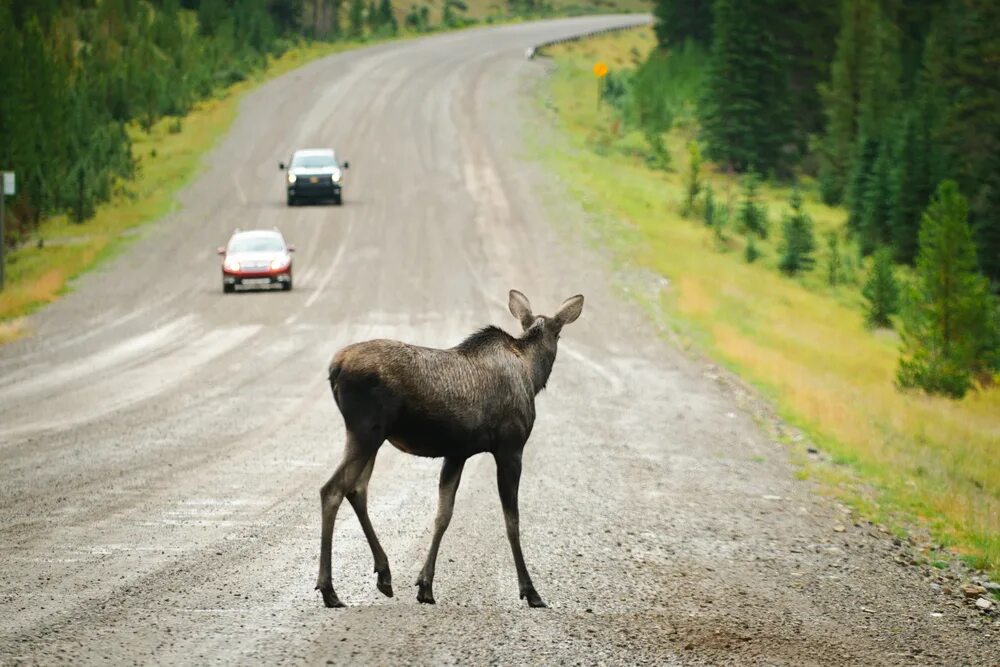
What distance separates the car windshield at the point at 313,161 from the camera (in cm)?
4766

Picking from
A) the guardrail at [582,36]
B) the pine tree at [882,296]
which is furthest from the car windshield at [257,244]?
the guardrail at [582,36]

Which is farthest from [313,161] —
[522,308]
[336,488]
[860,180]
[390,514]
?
[336,488]

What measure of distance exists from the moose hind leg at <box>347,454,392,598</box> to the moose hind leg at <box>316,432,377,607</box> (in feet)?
0.53

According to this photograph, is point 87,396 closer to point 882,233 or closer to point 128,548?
point 128,548

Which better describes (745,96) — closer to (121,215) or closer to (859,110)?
(859,110)

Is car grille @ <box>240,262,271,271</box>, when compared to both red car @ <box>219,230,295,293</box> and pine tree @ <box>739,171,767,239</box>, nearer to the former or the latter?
red car @ <box>219,230,295,293</box>

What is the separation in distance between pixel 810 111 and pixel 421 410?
69.9 meters

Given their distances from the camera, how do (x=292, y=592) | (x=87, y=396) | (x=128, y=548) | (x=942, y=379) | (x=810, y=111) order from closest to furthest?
(x=292, y=592) < (x=128, y=548) < (x=87, y=396) < (x=942, y=379) < (x=810, y=111)

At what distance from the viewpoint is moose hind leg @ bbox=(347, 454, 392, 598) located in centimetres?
823

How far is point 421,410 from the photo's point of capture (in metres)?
7.98

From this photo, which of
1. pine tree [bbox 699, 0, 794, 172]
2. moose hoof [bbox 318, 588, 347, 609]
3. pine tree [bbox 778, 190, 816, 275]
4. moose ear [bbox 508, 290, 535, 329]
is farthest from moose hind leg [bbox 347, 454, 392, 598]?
pine tree [bbox 699, 0, 794, 172]

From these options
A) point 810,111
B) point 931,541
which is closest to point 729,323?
point 931,541

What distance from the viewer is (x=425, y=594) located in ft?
27.6

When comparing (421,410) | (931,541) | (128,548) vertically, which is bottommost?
(931,541)
